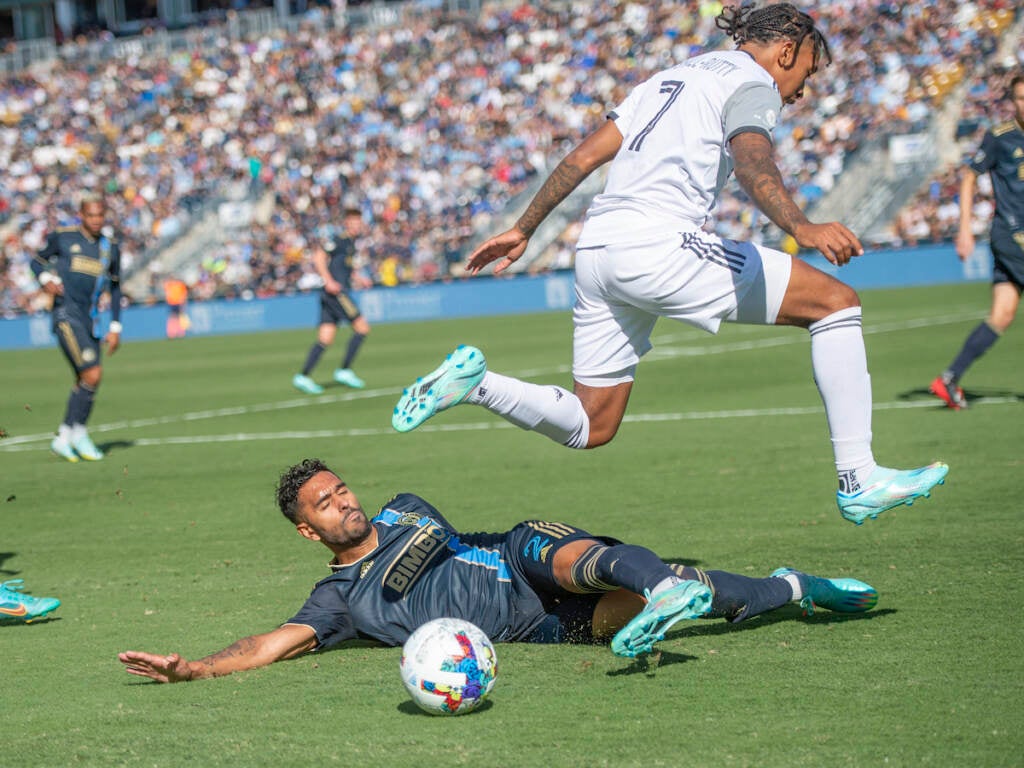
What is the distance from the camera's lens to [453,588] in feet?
16.9

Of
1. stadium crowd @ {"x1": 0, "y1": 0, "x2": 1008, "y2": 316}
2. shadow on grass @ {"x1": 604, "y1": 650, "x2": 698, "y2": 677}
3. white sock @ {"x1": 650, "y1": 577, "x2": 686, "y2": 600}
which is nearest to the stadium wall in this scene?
stadium crowd @ {"x1": 0, "y1": 0, "x2": 1008, "y2": 316}

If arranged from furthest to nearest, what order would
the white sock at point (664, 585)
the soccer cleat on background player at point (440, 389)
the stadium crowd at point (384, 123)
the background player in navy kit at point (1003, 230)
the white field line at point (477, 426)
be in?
1. the stadium crowd at point (384, 123)
2. the white field line at point (477, 426)
3. the background player in navy kit at point (1003, 230)
4. the soccer cleat on background player at point (440, 389)
5. the white sock at point (664, 585)

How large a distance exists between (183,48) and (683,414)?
3942 cm

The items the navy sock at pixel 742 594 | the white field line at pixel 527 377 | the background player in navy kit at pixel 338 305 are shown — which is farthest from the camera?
the background player in navy kit at pixel 338 305

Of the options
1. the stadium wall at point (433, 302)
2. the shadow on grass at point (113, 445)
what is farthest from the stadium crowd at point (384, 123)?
the shadow on grass at point (113, 445)

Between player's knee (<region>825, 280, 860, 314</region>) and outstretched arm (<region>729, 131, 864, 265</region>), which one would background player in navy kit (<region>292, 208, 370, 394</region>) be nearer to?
player's knee (<region>825, 280, 860, 314</region>)

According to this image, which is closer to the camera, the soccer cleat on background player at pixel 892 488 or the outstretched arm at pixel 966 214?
the soccer cleat on background player at pixel 892 488

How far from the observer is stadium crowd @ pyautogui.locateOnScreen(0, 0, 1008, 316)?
34.3 metres

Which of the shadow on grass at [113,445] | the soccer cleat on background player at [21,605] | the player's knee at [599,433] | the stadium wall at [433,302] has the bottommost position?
the stadium wall at [433,302]

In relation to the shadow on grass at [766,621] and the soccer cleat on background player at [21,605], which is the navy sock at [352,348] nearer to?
the soccer cleat on background player at [21,605]

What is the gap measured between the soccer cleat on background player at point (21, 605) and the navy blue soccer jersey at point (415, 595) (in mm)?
1704

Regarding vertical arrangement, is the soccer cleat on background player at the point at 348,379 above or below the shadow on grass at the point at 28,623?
below

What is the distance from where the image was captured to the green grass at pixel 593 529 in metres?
4.03

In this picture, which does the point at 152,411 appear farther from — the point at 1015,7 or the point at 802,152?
the point at 1015,7
